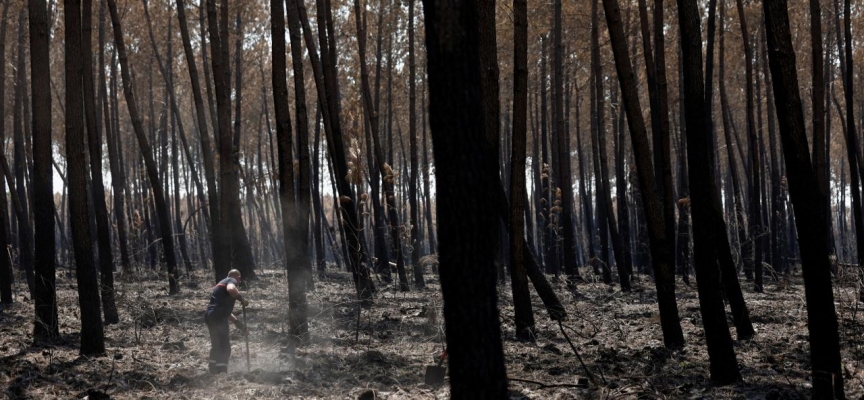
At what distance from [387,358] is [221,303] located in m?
1.87

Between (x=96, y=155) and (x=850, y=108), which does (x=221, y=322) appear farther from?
(x=850, y=108)

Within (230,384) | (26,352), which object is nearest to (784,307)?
(230,384)

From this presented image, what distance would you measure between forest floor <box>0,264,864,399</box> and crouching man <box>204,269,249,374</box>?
171mm

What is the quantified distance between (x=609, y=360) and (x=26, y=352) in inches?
242

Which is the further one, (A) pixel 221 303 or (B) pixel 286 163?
(B) pixel 286 163

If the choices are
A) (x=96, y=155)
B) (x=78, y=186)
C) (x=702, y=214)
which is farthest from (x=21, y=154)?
(x=702, y=214)

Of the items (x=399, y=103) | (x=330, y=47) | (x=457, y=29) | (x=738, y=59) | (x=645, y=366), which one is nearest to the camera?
(x=457, y=29)

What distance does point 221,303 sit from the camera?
27.1ft

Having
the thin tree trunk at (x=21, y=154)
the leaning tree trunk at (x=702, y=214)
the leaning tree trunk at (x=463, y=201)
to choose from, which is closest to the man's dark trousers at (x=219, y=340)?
the leaning tree trunk at (x=702, y=214)

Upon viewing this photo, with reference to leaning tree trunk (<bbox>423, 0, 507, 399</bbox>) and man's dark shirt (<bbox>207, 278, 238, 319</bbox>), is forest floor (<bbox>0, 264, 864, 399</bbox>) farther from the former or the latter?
leaning tree trunk (<bbox>423, 0, 507, 399</bbox>)

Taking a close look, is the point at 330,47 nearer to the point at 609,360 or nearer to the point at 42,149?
the point at 42,149

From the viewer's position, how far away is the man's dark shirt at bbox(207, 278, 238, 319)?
820cm

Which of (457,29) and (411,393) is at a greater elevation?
(457,29)

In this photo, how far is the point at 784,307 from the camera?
11.1 metres
